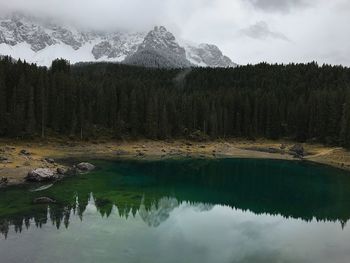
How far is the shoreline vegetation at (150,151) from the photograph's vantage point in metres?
95.5

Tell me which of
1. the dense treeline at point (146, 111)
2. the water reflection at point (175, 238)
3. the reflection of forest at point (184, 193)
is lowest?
the water reflection at point (175, 238)

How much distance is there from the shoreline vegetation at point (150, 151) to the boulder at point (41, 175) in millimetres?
7767

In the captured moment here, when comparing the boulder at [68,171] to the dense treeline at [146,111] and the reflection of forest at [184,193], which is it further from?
the dense treeline at [146,111]

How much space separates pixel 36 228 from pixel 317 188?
51013 mm

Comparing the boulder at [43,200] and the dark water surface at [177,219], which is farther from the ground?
the boulder at [43,200]

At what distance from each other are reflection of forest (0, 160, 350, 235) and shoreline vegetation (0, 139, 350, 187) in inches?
475

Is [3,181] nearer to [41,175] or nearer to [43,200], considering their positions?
[41,175]

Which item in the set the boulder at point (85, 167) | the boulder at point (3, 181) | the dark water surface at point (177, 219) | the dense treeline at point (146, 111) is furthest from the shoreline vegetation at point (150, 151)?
the dark water surface at point (177, 219)

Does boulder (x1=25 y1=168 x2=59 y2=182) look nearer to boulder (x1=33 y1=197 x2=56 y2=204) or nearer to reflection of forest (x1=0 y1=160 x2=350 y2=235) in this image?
reflection of forest (x1=0 y1=160 x2=350 y2=235)

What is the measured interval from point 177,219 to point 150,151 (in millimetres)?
70615

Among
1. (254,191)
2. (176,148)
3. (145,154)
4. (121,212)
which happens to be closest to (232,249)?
(121,212)

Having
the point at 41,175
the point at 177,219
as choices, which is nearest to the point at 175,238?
the point at 177,219

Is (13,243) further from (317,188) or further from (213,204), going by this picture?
(317,188)

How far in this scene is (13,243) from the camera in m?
42.5
